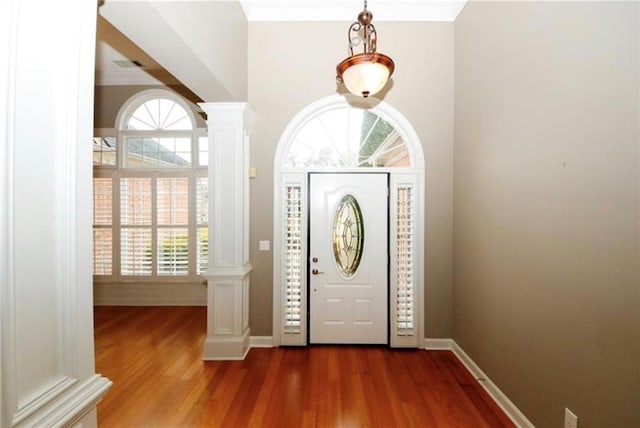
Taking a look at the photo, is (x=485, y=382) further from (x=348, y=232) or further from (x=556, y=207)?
(x=348, y=232)

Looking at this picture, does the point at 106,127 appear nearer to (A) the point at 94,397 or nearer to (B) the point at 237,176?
(B) the point at 237,176

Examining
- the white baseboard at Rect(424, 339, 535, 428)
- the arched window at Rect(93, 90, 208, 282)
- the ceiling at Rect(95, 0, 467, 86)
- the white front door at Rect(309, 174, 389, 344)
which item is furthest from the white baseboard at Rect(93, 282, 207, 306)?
the white baseboard at Rect(424, 339, 535, 428)

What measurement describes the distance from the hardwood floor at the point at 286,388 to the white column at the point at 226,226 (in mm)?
445

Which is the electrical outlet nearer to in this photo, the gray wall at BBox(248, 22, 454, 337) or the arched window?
the gray wall at BBox(248, 22, 454, 337)

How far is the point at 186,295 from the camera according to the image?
15.3 ft

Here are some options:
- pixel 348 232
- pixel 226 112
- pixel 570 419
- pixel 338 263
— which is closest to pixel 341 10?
pixel 226 112

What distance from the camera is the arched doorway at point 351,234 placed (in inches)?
131

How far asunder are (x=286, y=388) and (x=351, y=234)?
1704 mm

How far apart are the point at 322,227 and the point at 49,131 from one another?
2657mm

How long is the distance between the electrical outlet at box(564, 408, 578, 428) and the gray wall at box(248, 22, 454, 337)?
1582 mm

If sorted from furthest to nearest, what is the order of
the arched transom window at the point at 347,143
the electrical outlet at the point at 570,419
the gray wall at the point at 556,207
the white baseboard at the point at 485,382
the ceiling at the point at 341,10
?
the arched transom window at the point at 347,143, the ceiling at the point at 341,10, the white baseboard at the point at 485,382, the electrical outlet at the point at 570,419, the gray wall at the point at 556,207

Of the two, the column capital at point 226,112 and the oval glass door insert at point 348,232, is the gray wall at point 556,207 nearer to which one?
the oval glass door insert at point 348,232

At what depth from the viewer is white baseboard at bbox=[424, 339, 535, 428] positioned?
2.17m

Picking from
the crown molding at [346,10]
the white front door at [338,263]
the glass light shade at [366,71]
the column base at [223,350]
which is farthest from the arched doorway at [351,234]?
the glass light shade at [366,71]
